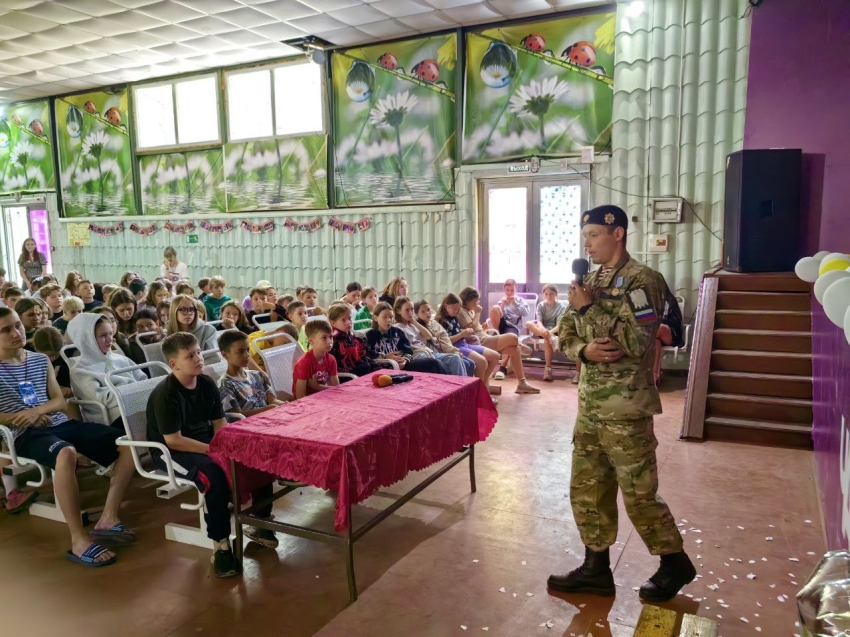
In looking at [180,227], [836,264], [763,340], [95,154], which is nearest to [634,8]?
[763,340]

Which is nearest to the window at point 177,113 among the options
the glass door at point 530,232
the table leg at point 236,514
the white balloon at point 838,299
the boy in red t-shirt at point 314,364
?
the glass door at point 530,232

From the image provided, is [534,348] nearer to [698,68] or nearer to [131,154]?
[698,68]

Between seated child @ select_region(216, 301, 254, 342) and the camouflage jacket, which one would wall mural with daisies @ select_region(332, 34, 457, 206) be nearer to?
seated child @ select_region(216, 301, 254, 342)


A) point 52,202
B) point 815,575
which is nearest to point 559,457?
point 815,575

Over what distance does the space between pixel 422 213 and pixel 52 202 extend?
8086 mm

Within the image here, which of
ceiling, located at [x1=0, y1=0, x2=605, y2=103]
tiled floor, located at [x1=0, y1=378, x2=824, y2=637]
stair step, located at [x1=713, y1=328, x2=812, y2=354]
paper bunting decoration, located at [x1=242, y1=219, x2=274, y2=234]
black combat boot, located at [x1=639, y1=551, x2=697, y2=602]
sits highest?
ceiling, located at [x1=0, y1=0, x2=605, y2=103]

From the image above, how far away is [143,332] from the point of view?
4.77 meters

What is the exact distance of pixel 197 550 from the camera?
326 cm

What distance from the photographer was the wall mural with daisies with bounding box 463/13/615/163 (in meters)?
7.27

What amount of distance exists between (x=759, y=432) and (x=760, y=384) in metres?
0.52

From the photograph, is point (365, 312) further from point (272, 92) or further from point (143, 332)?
point (272, 92)

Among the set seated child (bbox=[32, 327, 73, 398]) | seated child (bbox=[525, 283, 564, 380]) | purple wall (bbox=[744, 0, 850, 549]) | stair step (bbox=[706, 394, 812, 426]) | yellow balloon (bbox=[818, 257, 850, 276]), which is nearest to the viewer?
yellow balloon (bbox=[818, 257, 850, 276])

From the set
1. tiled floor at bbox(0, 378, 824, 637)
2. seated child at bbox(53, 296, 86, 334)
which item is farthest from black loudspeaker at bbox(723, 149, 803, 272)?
seated child at bbox(53, 296, 86, 334)

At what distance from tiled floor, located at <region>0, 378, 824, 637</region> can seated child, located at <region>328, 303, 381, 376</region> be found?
100 centimetres
